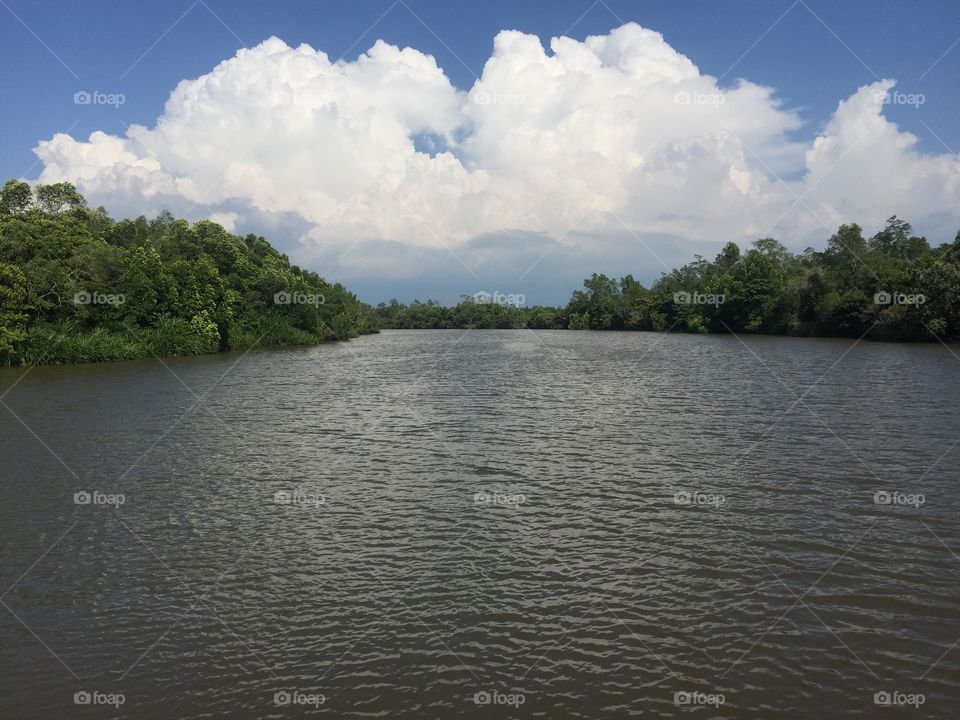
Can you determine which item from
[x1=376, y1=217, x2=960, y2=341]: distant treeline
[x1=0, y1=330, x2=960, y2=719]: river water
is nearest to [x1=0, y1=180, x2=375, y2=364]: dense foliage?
[x1=0, y1=330, x2=960, y2=719]: river water

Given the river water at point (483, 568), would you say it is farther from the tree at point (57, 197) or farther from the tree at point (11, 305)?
the tree at point (57, 197)

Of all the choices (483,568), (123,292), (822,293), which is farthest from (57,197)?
(822,293)

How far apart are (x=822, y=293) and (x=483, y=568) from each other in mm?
106995

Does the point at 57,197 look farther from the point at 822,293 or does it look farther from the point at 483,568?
the point at 822,293

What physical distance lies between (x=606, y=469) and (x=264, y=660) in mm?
11897

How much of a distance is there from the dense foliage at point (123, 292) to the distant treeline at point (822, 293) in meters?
38.3

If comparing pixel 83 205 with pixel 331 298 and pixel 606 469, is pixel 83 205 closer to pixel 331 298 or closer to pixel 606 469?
pixel 331 298

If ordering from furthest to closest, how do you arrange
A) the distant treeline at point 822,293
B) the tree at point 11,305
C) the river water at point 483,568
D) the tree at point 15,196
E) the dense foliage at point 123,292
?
the tree at point 15,196 < the distant treeline at point 822,293 < the dense foliage at point 123,292 < the tree at point 11,305 < the river water at point 483,568

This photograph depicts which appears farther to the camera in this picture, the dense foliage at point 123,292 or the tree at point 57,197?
the tree at point 57,197

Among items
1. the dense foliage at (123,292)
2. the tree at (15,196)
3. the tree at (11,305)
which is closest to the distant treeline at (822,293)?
the dense foliage at (123,292)

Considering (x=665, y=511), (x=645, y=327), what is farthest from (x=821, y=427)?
(x=645, y=327)

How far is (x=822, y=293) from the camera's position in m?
101

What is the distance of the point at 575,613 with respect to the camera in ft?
32.8

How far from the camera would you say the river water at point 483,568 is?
8180mm
